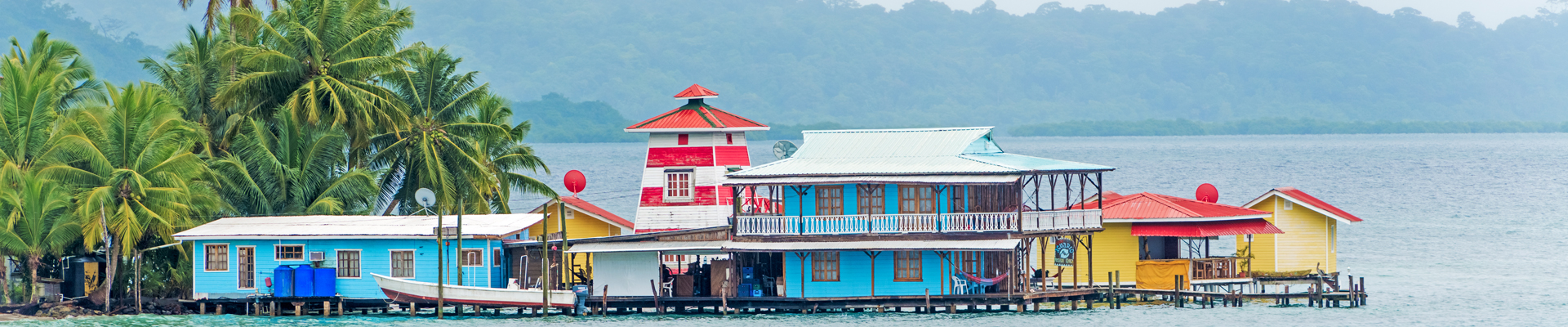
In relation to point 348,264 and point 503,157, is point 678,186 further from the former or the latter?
point 348,264

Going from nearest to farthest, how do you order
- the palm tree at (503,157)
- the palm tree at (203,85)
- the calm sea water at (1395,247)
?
the calm sea water at (1395,247), the palm tree at (203,85), the palm tree at (503,157)

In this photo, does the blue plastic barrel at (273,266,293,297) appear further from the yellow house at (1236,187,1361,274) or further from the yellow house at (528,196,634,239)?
the yellow house at (1236,187,1361,274)

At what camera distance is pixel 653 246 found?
3956 centimetres

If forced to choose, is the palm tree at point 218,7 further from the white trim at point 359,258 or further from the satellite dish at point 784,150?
the satellite dish at point 784,150

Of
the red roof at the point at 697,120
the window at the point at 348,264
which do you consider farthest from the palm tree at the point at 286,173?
the red roof at the point at 697,120

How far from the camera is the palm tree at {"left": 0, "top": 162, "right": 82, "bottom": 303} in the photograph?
3888 cm

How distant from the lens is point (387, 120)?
47.0 m

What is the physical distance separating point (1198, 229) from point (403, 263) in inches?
767

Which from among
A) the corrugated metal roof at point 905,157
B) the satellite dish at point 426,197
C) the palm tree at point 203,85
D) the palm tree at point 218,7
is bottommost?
the satellite dish at point 426,197

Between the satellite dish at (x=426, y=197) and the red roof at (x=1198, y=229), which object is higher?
the satellite dish at (x=426, y=197)

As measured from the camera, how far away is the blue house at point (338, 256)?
39344 mm

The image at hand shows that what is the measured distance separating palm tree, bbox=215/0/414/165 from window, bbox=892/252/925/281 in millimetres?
15817

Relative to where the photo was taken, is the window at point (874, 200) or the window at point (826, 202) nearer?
the window at point (874, 200)

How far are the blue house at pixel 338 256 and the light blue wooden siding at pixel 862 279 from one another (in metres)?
6.85
